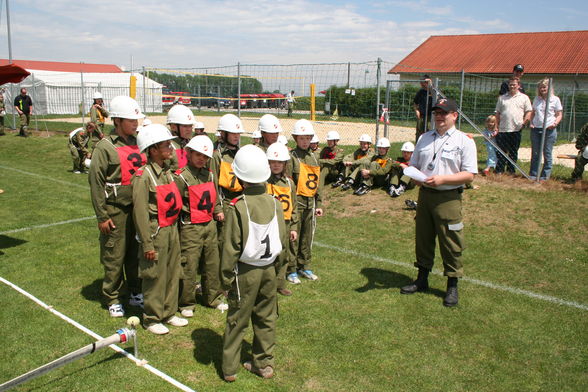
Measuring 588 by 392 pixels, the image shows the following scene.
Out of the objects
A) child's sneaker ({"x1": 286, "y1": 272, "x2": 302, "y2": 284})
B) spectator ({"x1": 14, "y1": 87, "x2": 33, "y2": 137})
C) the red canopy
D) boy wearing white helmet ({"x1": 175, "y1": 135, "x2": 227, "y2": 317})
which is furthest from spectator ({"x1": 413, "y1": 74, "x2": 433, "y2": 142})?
spectator ({"x1": 14, "y1": 87, "x2": 33, "y2": 137})

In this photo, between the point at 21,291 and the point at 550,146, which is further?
the point at 550,146

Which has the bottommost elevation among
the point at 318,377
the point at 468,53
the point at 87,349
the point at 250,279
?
the point at 318,377

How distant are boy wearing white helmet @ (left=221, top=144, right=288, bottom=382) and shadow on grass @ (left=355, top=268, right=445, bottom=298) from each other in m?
2.49

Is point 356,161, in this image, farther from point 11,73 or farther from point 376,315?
point 11,73

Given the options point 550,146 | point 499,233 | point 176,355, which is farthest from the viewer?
point 550,146

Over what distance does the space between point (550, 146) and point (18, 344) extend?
1099cm

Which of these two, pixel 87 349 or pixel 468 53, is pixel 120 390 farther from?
pixel 468 53

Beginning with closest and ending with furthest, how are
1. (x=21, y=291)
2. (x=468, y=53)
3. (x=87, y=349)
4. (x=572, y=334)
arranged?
(x=87, y=349) → (x=572, y=334) → (x=21, y=291) → (x=468, y=53)

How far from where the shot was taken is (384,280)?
704cm

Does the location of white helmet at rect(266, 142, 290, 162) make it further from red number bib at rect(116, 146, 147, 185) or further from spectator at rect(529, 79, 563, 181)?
spectator at rect(529, 79, 563, 181)

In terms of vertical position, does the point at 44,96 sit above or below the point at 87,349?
above

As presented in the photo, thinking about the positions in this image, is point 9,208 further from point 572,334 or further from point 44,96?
point 44,96

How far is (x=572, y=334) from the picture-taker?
5434 millimetres

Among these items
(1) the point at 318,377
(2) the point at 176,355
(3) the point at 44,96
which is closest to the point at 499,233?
(1) the point at 318,377
